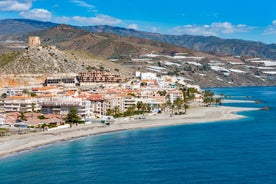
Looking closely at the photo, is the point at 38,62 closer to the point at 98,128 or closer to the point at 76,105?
the point at 76,105

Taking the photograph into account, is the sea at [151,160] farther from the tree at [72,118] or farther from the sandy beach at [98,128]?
the tree at [72,118]

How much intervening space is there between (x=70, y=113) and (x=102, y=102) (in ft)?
44.7

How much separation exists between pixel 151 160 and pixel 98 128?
898 inches

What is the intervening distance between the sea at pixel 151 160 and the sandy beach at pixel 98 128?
1.84 m

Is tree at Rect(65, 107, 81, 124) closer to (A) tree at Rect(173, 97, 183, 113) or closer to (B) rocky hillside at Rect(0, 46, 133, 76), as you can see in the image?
(A) tree at Rect(173, 97, 183, 113)

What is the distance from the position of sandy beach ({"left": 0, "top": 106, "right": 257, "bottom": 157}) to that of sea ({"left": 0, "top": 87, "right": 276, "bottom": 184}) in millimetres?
1838

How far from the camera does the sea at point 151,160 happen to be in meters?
36.2

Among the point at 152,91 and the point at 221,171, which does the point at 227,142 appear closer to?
the point at 221,171

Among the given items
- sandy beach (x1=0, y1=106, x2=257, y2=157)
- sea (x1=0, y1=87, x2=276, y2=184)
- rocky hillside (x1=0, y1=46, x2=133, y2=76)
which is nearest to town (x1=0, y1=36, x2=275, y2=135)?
sandy beach (x1=0, y1=106, x2=257, y2=157)

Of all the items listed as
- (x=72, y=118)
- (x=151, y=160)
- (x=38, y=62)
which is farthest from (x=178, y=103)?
(x=151, y=160)

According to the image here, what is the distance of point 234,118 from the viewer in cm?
7988

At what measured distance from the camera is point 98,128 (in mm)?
64375

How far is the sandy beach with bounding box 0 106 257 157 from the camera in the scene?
49.7 metres

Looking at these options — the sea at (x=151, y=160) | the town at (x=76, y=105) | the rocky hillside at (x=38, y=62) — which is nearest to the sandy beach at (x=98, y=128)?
the sea at (x=151, y=160)
